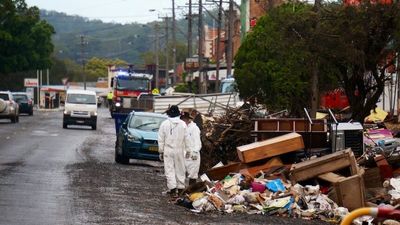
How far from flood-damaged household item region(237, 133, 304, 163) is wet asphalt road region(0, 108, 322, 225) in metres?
1.84

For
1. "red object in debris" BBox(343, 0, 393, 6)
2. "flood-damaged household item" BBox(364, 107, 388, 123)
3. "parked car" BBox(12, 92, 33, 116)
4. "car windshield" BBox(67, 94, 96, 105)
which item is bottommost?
"parked car" BBox(12, 92, 33, 116)

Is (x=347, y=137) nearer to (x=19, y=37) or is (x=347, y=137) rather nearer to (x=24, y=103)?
(x=24, y=103)

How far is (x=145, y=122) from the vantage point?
28234 mm

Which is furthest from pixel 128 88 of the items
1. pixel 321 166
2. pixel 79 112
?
pixel 321 166

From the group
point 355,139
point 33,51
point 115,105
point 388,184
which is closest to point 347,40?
point 355,139

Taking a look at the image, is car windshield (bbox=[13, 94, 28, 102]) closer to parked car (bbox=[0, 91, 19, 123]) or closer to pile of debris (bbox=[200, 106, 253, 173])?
parked car (bbox=[0, 91, 19, 123])

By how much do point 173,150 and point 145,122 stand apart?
34.2 feet

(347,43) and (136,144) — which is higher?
(347,43)

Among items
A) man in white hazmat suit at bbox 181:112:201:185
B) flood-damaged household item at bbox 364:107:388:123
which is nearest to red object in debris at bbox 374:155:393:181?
man in white hazmat suit at bbox 181:112:201:185

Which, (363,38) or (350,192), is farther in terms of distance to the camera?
(363,38)

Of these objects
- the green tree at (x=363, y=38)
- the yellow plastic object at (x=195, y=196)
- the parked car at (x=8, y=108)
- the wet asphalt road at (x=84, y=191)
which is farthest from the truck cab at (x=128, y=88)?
the yellow plastic object at (x=195, y=196)

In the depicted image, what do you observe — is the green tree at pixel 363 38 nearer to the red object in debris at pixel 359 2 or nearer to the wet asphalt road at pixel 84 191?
the red object in debris at pixel 359 2

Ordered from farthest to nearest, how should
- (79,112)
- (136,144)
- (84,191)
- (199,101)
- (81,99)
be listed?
(81,99)
(79,112)
(199,101)
(136,144)
(84,191)

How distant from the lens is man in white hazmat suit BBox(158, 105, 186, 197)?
17812mm
